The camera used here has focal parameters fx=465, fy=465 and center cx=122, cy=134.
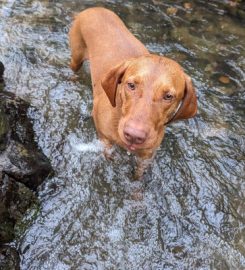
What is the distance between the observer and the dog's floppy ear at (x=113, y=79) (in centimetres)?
465

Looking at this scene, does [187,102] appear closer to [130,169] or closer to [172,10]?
[130,169]

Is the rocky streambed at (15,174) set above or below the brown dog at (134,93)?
below

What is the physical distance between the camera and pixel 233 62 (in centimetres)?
773

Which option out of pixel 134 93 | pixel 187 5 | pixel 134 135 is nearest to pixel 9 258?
pixel 134 135

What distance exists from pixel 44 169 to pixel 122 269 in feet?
4.56

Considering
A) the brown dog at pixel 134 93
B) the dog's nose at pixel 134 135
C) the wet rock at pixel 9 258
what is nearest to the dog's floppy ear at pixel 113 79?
the brown dog at pixel 134 93

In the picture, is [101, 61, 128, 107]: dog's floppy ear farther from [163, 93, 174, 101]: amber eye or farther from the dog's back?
the dog's back

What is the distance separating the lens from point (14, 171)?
4684 mm

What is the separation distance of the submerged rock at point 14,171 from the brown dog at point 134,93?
33.2 inches

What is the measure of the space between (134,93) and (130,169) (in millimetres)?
1597

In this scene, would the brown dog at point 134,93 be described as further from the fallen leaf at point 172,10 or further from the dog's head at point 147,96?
the fallen leaf at point 172,10

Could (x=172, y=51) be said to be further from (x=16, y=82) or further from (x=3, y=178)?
(x=3, y=178)

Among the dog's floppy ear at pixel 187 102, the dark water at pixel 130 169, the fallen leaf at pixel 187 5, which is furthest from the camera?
the fallen leaf at pixel 187 5

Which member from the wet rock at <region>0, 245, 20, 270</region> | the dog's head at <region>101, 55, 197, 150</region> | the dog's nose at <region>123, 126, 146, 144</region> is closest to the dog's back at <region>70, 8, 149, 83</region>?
the dog's head at <region>101, 55, 197, 150</region>
